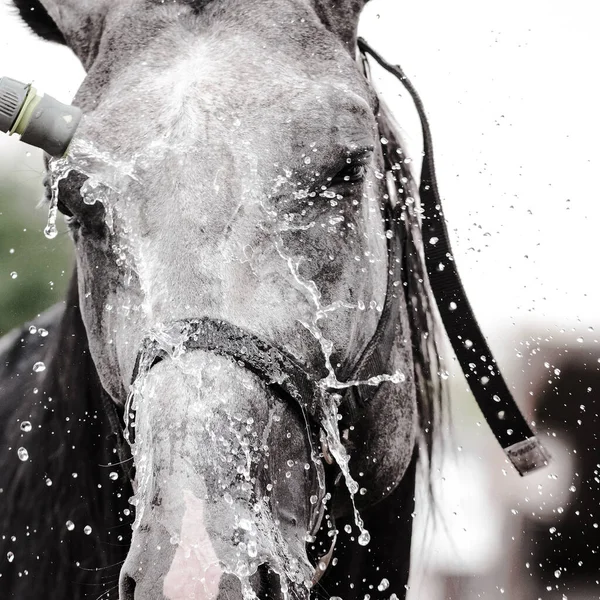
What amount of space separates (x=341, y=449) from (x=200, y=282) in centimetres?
52

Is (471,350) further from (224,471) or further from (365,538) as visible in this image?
(224,471)

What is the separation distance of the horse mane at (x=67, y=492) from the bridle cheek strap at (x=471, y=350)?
1048 mm

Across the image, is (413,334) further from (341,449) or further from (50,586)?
(50,586)

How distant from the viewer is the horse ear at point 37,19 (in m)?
2.13

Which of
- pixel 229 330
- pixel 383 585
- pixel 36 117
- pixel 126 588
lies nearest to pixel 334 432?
pixel 229 330

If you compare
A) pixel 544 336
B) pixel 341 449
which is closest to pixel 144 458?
pixel 341 449

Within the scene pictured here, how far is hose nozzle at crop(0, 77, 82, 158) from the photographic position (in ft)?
4.52

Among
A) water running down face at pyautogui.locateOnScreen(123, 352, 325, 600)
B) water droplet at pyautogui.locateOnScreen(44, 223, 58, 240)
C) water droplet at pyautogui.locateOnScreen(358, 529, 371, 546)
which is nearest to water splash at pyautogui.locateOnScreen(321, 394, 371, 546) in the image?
water running down face at pyautogui.locateOnScreen(123, 352, 325, 600)

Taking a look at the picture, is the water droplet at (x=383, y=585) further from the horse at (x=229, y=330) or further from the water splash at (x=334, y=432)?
the water splash at (x=334, y=432)

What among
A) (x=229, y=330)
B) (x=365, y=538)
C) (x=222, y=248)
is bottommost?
(x=365, y=538)

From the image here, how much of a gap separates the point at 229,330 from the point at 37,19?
1437mm

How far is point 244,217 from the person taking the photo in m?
1.41

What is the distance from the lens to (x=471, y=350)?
2.04m

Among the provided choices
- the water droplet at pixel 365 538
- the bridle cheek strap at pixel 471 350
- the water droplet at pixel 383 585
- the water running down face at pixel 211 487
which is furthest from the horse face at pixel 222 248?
the water droplet at pixel 383 585
